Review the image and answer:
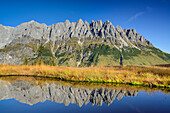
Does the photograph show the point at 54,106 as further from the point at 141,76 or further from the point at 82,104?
the point at 141,76

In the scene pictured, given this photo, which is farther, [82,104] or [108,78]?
[108,78]

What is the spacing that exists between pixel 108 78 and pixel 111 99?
36.2 ft

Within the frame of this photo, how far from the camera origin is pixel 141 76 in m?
25.5

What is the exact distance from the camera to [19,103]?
13242 millimetres

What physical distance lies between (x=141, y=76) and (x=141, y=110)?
15003 mm

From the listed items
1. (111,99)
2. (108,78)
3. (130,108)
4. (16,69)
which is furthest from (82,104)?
(16,69)

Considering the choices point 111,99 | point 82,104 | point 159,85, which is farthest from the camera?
point 159,85

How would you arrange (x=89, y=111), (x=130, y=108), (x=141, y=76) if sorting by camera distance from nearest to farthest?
(x=89, y=111), (x=130, y=108), (x=141, y=76)

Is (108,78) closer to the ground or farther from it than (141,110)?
farther from it

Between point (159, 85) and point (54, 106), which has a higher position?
point (159, 85)

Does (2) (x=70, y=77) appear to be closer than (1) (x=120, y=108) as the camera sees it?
No

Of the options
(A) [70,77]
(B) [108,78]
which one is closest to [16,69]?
(A) [70,77]

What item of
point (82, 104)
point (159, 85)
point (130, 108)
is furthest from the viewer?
point (159, 85)

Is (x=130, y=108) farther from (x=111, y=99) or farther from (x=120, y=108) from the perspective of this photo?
(x=111, y=99)
